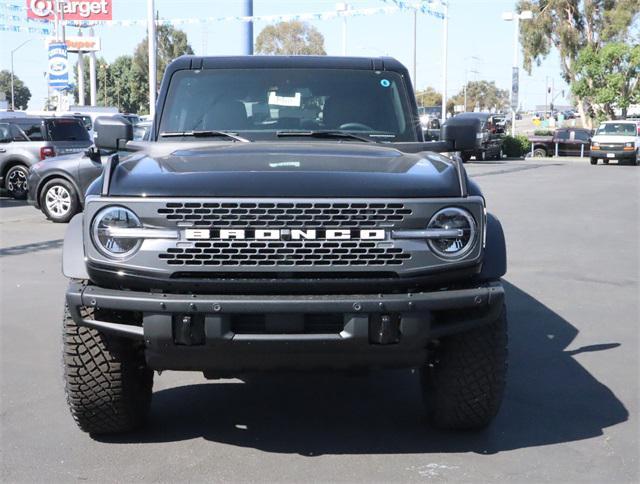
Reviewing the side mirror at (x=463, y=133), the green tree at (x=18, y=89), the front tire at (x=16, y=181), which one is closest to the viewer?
the side mirror at (x=463, y=133)

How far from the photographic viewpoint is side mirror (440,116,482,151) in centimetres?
529

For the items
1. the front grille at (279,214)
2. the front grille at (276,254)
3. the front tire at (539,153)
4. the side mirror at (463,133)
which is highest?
the side mirror at (463,133)

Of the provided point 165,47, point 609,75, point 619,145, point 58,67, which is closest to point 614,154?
point 619,145

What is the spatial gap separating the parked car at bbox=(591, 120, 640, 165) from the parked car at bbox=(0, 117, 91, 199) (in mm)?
24650

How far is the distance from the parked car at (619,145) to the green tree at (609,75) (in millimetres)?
18387

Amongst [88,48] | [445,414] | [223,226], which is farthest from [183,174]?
[88,48]

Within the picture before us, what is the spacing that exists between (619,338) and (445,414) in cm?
288

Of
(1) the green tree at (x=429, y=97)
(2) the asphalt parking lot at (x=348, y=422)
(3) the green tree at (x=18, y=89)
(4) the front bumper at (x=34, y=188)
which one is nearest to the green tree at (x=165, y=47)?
(1) the green tree at (x=429, y=97)

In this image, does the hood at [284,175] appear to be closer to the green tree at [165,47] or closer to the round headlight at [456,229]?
the round headlight at [456,229]

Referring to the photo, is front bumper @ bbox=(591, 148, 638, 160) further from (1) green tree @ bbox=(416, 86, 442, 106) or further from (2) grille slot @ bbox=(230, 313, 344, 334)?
(1) green tree @ bbox=(416, 86, 442, 106)

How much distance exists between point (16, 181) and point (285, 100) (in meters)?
14.3

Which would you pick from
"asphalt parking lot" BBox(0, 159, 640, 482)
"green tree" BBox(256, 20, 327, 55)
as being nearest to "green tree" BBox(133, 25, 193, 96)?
"green tree" BBox(256, 20, 327, 55)

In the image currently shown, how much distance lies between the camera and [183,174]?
3936mm

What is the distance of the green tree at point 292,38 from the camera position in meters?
74.1
